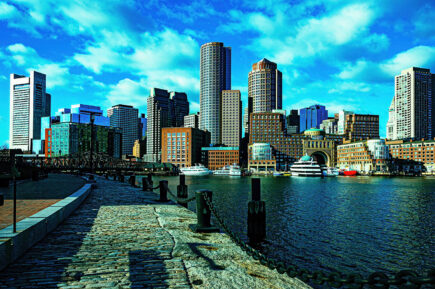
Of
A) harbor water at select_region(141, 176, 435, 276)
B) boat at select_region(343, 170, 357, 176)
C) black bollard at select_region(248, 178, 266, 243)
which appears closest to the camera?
harbor water at select_region(141, 176, 435, 276)

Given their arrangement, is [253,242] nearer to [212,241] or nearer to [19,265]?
[212,241]

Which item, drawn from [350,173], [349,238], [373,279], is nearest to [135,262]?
[373,279]

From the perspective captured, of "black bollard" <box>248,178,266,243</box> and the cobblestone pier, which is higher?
the cobblestone pier

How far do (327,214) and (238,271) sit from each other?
26654 mm

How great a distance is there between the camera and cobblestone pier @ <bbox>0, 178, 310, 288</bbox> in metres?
6.49

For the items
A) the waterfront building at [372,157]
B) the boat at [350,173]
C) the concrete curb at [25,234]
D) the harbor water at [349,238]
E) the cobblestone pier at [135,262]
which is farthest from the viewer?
the waterfront building at [372,157]

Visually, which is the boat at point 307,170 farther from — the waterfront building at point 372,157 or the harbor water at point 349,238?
the harbor water at point 349,238

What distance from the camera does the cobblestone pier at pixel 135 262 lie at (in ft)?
21.3

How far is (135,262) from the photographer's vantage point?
25.4ft

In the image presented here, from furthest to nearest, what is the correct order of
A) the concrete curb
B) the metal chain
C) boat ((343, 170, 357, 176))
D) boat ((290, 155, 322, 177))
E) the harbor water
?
1. boat ((343, 170, 357, 176))
2. boat ((290, 155, 322, 177))
3. the harbor water
4. the concrete curb
5. the metal chain

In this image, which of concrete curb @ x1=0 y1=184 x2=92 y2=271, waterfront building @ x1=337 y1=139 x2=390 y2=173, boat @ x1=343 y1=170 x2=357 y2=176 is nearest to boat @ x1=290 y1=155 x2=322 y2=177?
boat @ x1=343 y1=170 x2=357 y2=176

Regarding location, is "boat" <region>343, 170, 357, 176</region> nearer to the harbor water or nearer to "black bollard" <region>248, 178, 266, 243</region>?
the harbor water

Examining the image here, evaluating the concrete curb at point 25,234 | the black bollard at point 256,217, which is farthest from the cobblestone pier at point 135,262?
the black bollard at point 256,217

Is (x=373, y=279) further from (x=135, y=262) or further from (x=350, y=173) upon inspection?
(x=350, y=173)
